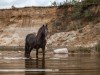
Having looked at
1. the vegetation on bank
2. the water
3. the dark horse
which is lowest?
the water

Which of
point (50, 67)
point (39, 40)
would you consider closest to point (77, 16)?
point (39, 40)

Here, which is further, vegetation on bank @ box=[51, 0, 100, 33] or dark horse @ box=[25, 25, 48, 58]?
vegetation on bank @ box=[51, 0, 100, 33]

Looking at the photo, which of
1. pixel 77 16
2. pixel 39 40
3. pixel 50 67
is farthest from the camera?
pixel 77 16

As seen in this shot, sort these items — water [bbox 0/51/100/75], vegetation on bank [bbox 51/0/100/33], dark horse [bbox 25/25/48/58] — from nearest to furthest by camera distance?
water [bbox 0/51/100/75] → dark horse [bbox 25/25/48/58] → vegetation on bank [bbox 51/0/100/33]

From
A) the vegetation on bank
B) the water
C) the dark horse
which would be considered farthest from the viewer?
the vegetation on bank

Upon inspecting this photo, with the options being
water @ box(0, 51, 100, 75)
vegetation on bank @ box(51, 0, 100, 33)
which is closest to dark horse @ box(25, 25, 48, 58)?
water @ box(0, 51, 100, 75)

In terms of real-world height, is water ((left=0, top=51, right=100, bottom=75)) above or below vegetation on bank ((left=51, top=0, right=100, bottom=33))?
below

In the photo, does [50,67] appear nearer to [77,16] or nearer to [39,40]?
[39,40]

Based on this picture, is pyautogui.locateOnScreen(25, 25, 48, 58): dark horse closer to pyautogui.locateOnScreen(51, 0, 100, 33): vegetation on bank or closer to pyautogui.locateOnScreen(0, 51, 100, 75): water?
pyautogui.locateOnScreen(0, 51, 100, 75): water

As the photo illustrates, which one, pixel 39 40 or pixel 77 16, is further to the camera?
pixel 77 16

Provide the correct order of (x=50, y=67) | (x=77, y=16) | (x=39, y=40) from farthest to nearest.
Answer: (x=77, y=16), (x=39, y=40), (x=50, y=67)

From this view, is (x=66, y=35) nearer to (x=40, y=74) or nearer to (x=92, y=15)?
(x=92, y=15)

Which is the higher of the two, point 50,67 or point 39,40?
point 39,40

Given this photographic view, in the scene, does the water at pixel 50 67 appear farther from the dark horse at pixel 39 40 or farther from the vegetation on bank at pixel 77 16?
the vegetation on bank at pixel 77 16
